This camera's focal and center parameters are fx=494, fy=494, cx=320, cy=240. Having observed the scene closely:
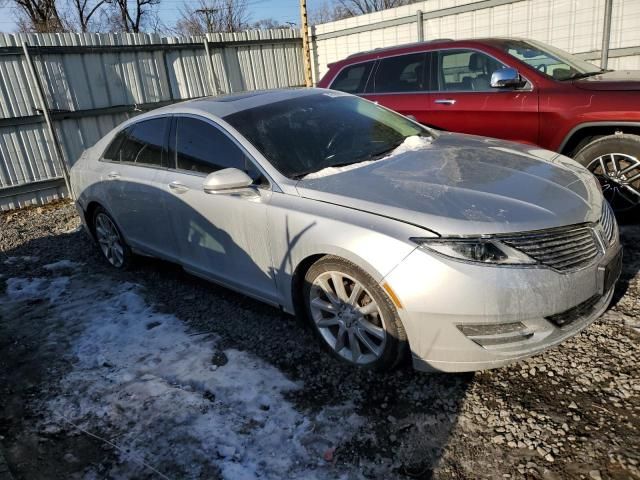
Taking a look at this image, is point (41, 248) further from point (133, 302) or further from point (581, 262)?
point (581, 262)

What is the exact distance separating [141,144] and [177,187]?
90 centimetres

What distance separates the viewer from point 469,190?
110 inches

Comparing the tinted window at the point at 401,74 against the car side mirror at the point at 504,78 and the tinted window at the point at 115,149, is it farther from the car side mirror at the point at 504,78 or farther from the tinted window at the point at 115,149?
the tinted window at the point at 115,149

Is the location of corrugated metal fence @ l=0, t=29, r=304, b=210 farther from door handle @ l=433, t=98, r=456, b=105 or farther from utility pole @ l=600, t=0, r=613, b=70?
utility pole @ l=600, t=0, r=613, b=70

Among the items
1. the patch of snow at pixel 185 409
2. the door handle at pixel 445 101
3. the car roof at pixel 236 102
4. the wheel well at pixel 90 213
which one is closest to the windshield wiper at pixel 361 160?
the car roof at pixel 236 102

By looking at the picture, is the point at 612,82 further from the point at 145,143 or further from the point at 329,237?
the point at 145,143

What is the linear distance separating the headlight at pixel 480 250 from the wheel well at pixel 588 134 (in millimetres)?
2686

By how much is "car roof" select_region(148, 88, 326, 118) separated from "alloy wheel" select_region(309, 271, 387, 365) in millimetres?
1598

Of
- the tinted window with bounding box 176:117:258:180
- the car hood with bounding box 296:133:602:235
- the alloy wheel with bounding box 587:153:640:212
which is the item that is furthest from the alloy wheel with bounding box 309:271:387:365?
the alloy wheel with bounding box 587:153:640:212

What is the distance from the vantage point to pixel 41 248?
6359mm

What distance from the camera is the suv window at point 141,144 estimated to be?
4223 millimetres

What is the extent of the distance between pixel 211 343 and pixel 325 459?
144cm

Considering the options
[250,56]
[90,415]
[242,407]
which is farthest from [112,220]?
[250,56]

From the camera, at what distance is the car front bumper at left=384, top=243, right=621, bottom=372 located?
2406mm
